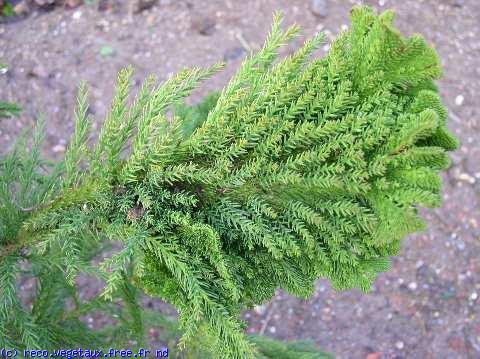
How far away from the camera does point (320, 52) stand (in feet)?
15.2

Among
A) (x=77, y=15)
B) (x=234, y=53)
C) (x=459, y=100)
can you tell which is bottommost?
(x=459, y=100)

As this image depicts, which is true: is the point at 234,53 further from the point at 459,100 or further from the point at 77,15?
the point at 459,100

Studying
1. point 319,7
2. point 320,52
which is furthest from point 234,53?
point 319,7

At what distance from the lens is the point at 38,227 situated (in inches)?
72.7

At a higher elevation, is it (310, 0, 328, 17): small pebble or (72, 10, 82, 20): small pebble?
(310, 0, 328, 17): small pebble

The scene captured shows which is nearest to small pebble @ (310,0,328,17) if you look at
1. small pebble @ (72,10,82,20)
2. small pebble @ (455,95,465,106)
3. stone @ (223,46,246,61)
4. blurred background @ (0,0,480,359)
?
blurred background @ (0,0,480,359)

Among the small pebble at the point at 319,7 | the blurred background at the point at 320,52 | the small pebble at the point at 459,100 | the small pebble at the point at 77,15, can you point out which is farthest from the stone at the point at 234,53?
the small pebble at the point at 459,100

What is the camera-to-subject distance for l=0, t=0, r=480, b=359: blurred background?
377 centimetres

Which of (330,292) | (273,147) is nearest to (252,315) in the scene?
(330,292)

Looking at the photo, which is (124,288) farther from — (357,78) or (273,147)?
(357,78)

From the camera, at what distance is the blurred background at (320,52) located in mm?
3773

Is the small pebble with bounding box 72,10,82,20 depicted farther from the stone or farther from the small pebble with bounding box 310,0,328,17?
the small pebble with bounding box 310,0,328,17

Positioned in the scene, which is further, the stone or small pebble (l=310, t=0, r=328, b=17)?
small pebble (l=310, t=0, r=328, b=17)

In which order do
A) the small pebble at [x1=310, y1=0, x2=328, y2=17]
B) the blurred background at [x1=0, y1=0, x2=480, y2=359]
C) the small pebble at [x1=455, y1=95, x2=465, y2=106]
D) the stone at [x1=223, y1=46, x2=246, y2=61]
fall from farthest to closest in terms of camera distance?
the small pebble at [x1=310, y1=0, x2=328, y2=17] → the stone at [x1=223, y1=46, x2=246, y2=61] → the small pebble at [x1=455, y1=95, x2=465, y2=106] → the blurred background at [x1=0, y1=0, x2=480, y2=359]
